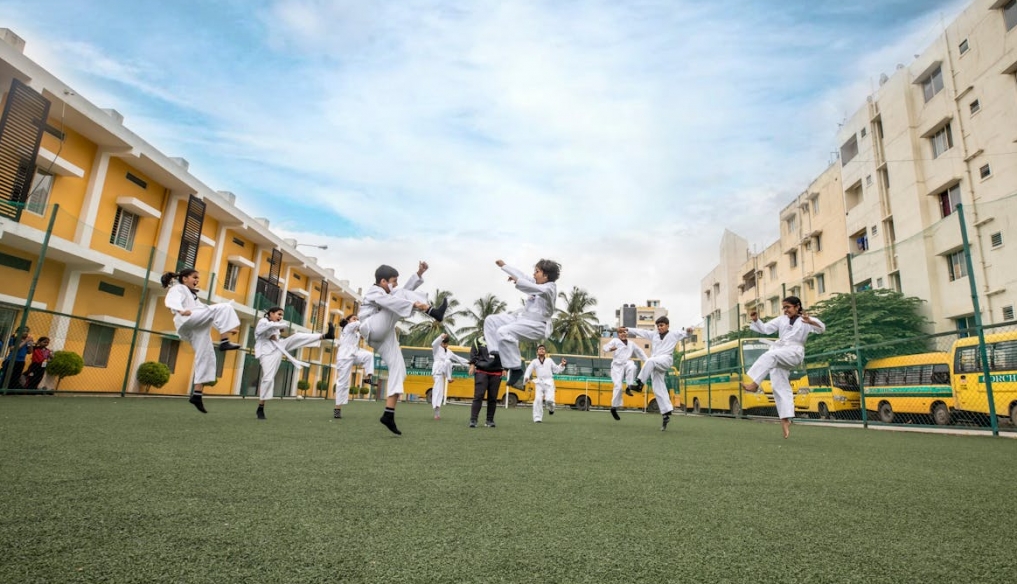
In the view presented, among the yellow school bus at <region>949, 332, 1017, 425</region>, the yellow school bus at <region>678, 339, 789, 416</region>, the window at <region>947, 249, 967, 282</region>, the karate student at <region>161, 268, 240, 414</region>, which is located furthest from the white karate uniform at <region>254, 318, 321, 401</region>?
the window at <region>947, 249, 967, 282</region>

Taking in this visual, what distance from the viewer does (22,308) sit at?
9.29 metres

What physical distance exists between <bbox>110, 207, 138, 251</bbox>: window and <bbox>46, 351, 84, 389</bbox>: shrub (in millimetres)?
6076

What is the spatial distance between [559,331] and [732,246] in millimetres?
18591

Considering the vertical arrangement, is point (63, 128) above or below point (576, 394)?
above

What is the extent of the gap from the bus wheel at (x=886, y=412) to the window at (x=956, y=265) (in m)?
10.5

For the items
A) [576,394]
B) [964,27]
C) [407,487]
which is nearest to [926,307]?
[964,27]

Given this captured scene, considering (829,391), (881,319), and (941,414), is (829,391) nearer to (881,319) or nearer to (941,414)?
(941,414)

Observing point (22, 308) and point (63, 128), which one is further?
point (63, 128)

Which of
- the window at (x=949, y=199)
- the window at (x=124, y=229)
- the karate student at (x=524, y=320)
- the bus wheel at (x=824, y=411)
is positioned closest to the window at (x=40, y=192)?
the window at (x=124, y=229)

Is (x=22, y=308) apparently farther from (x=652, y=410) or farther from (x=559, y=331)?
(x=559, y=331)

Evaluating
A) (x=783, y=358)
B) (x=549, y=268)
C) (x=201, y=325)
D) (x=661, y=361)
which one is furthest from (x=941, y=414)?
(x=201, y=325)

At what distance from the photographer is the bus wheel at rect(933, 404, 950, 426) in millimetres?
13016

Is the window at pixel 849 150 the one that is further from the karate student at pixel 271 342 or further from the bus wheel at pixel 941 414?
the karate student at pixel 271 342

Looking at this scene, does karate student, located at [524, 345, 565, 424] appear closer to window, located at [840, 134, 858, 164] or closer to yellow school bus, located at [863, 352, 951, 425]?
yellow school bus, located at [863, 352, 951, 425]
